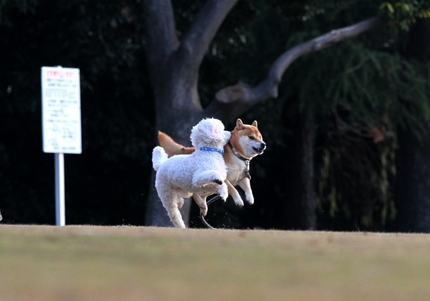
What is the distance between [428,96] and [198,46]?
562 cm

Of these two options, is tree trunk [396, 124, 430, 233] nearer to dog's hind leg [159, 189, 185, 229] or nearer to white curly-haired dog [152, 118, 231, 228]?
dog's hind leg [159, 189, 185, 229]

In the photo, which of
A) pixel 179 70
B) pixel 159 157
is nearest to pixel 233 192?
pixel 159 157

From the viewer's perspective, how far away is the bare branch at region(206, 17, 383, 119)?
18.6m

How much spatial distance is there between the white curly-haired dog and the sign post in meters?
4.10

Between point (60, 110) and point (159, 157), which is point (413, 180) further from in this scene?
point (159, 157)

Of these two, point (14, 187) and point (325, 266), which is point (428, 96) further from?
point (325, 266)

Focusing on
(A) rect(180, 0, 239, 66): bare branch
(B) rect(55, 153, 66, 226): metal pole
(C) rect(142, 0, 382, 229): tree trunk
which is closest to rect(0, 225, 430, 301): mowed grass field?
(B) rect(55, 153, 66, 226): metal pole

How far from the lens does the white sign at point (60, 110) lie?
16.3 m

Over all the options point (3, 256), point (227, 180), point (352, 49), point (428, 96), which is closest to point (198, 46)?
point (352, 49)

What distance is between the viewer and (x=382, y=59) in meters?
22.2

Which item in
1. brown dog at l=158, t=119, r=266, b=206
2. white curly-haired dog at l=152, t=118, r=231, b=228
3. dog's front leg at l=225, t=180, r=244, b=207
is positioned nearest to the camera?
white curly-haired dog at l=152, t=118, r=231, b=228

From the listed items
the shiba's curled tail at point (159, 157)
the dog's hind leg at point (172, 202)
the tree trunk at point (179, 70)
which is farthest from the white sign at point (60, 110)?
Result: the dog's hind leg at point (172, 202)

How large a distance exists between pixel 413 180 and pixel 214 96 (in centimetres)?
621

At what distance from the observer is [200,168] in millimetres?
11781
